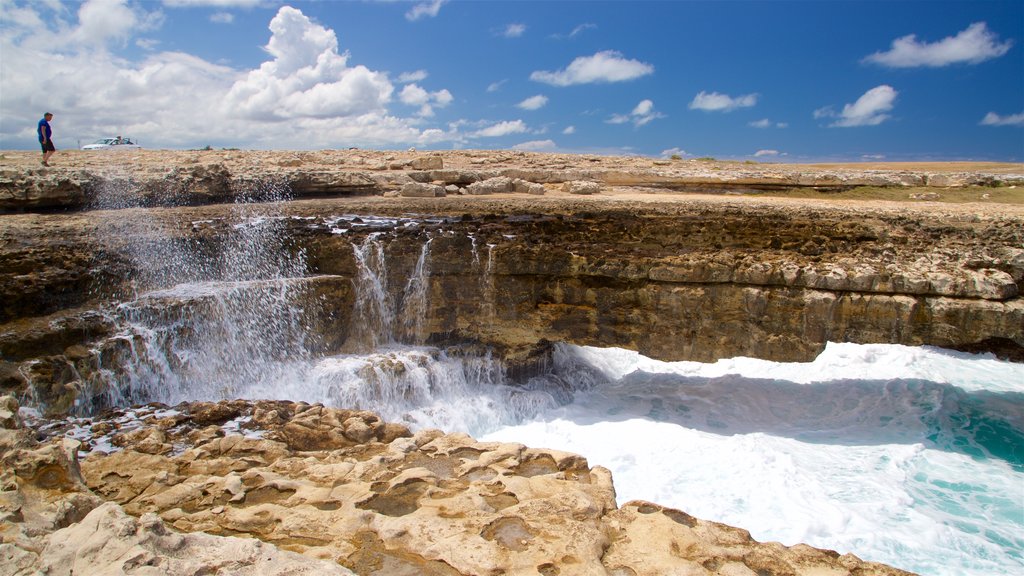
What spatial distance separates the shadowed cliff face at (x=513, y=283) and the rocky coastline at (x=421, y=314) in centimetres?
5

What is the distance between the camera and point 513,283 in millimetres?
11375

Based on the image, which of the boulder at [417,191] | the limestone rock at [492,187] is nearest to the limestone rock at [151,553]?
the boulder at [417,191]

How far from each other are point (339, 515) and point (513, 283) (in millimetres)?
7428

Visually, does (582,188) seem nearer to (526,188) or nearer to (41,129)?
(526,188)

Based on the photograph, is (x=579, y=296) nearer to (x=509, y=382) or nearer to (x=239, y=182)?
(x=509, y=382)

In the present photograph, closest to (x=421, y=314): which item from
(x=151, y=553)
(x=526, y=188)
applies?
(x=526, y=188)

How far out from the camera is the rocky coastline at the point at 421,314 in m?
3.94

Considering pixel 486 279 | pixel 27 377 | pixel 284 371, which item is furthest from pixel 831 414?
pixel 27 377

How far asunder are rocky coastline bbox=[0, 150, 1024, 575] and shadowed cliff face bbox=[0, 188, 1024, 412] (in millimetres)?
52

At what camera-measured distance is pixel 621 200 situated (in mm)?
16891

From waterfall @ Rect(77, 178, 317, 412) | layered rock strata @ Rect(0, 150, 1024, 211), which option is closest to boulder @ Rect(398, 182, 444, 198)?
layered rock strata @ Rect(0, 150, 1024, 211)

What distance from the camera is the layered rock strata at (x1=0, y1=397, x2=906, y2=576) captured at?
3318 millimetres

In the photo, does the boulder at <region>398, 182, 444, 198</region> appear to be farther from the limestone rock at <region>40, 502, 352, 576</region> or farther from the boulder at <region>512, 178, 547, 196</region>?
the limestone rock at <region>40, 502, 352, 576</region>

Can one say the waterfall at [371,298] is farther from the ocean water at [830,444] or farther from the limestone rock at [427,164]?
the limestone rock at [427,164]
